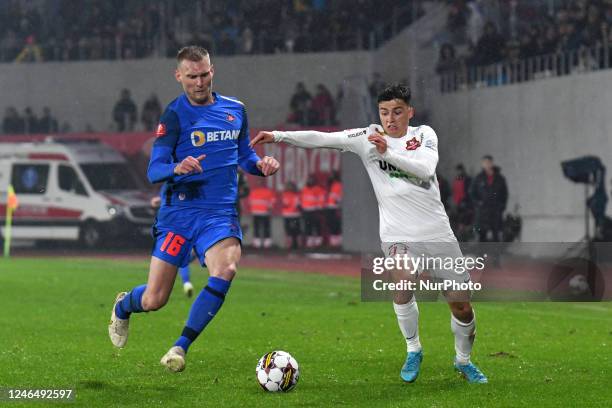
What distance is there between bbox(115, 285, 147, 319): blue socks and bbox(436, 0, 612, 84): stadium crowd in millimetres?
16724

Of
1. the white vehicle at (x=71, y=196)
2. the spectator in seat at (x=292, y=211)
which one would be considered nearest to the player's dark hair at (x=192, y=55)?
the spectator in seat at (x=292, y=211)

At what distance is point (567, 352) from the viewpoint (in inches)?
439

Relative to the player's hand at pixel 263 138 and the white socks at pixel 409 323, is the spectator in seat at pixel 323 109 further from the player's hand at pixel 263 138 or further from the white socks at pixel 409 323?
the white socks at pixel 409 323

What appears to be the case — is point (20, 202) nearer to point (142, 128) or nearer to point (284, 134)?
point (142, 128)

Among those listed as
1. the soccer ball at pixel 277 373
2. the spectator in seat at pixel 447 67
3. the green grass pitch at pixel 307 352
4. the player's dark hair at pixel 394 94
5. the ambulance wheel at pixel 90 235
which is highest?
the spectator in seat at pixel 447 67

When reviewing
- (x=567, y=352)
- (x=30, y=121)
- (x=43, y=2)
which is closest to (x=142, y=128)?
(x=30, y=121)

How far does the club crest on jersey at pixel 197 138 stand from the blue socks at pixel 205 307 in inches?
37.6

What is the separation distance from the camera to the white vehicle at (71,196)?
31547 mm

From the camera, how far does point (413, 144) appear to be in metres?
8.92

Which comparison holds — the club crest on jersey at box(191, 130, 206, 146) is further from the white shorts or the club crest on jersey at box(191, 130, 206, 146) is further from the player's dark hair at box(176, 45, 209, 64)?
the white shorts

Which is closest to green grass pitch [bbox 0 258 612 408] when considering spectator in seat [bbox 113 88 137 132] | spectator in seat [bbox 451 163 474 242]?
spectator in seat [bbox 451 163 474 242]

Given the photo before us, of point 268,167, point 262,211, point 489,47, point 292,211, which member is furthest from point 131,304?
point 262,211

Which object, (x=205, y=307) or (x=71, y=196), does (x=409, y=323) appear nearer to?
(x=205, y=307)

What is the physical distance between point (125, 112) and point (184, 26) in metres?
3.44
